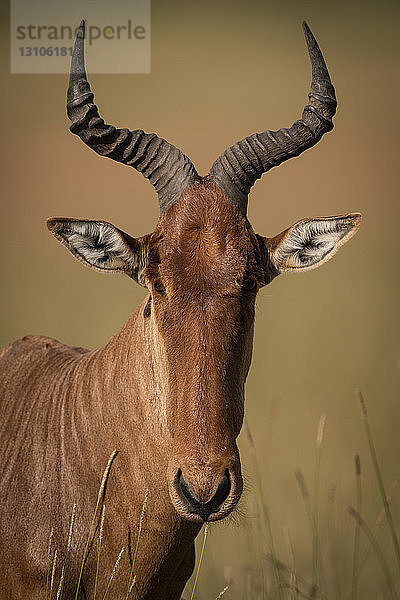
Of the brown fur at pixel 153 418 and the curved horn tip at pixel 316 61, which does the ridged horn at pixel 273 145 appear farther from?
the brown fur at pixel 153 418

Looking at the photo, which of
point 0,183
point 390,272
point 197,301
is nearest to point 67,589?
point 197,301

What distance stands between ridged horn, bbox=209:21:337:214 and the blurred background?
1.93 metres

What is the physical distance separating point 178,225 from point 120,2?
2884 centimetres

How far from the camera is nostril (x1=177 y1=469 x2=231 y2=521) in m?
4.39

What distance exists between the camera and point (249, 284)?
5133 millimetres

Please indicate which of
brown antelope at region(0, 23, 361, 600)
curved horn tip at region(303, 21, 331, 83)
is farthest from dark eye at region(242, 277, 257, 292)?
curved horn tip at region(303, 21, 331, 83)

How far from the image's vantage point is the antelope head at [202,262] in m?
4.54

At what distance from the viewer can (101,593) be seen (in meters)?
5.26

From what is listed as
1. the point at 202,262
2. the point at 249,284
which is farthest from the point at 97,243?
the point at 249,284

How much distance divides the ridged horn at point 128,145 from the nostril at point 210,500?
1.84m

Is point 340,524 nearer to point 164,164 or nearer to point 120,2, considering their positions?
point 164,164

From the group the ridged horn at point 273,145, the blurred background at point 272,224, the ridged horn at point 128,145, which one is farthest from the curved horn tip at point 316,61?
the blurred background at point 272,224

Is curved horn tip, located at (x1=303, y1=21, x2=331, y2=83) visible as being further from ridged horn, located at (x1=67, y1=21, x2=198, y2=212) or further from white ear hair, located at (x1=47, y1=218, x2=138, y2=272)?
white ear hair, located at (x1=47, y1=218, x2=138, y2=272)

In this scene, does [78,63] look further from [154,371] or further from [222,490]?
[222,490]
